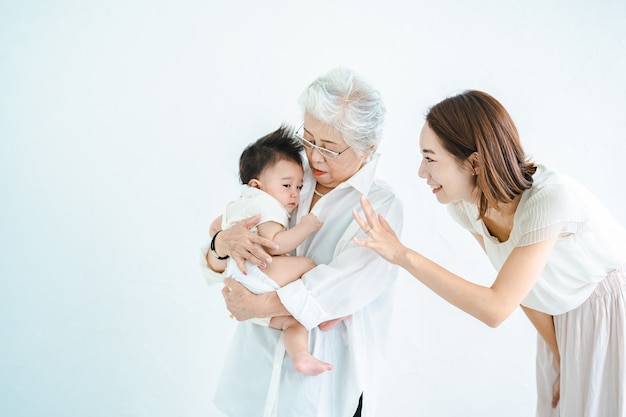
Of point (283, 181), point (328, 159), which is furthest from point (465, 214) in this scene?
point (283, 181)

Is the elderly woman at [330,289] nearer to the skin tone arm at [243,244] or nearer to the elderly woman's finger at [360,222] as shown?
the skin tone arm at [243,244]

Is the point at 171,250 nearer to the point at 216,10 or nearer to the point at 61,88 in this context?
the point at 61,88

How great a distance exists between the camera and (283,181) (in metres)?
2.25

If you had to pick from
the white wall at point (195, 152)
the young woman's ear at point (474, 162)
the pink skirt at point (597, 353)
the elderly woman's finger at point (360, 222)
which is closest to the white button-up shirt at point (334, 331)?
the elderly woman's finger at point (360, 222)

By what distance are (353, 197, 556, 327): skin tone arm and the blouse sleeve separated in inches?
1.2

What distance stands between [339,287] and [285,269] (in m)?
0.19

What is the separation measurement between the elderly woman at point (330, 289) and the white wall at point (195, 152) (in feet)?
3.67

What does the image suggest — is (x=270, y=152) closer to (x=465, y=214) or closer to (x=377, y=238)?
(x=377, y=238)

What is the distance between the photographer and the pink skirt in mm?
2170

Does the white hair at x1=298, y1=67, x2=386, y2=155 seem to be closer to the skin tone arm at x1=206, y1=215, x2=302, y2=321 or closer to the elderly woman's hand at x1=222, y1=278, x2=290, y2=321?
the skin tone arm at x1=206, y1=215, x2=302, y2=321

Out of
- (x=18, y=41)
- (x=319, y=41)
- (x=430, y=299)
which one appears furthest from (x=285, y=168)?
(x=18, y=41)

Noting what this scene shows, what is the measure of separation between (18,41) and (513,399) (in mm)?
3264

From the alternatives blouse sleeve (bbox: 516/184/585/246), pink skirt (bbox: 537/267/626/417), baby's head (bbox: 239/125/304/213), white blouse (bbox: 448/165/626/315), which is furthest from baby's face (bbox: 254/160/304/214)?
pink skirt (bbox: 537/267/626/417)

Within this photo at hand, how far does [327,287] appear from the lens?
206cm
